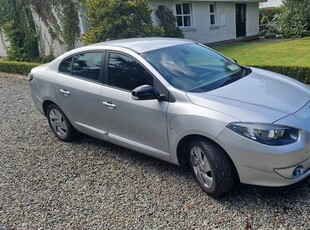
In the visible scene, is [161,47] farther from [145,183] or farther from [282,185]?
[282,185]

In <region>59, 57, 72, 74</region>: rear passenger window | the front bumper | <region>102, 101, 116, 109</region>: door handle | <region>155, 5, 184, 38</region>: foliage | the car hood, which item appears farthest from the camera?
<region>155, 5, 184, 38</region>: foliage

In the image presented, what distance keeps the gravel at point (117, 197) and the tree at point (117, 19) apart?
18.9ft

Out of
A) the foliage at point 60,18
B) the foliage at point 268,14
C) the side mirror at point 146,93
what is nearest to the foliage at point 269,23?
the foliage at point 268,14

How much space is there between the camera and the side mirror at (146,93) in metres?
3.07

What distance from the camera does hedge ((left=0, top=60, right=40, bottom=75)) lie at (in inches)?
459

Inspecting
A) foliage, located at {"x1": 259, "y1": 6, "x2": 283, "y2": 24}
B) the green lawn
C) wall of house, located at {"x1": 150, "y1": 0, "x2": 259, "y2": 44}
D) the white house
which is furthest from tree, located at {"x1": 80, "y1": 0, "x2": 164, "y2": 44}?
foliage, located at {"x1": 259, "y1": 6, "x2": 283, "y2": 24}

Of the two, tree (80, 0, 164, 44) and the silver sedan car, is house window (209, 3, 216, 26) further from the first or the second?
the silver sedan car

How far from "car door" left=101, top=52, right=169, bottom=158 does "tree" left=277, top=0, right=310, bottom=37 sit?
52.6 feet

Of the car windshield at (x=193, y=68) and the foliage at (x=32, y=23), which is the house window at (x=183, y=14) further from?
the car windshield at (x=193, y=68)

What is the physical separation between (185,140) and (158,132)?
339 mm

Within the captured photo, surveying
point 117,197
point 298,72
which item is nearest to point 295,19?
point 298,72

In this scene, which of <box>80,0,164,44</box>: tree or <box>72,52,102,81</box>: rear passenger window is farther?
<box>80,0,164,44</box>: tree

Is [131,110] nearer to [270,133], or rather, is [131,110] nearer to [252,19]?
[270,133]

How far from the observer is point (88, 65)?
161 inches
